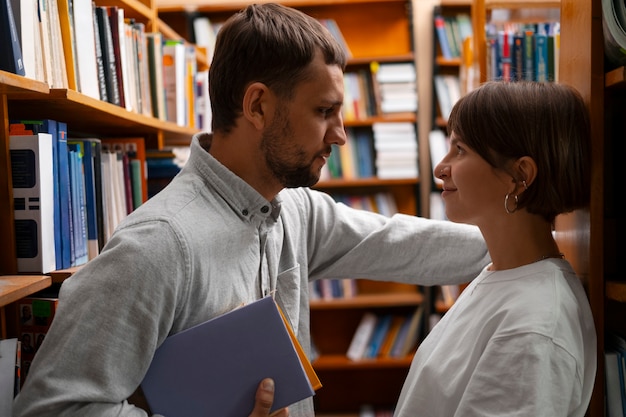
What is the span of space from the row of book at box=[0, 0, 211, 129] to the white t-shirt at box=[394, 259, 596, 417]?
3.26 feet

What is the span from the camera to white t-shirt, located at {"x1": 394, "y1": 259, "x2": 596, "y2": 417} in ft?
3.15

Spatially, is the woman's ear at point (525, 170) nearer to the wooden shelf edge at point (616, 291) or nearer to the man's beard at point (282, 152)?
the wooden shelf edge at point (616, 291)

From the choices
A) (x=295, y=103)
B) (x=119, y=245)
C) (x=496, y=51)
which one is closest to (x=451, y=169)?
(x=295, y=103)

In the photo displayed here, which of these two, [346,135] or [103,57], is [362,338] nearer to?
[346,135]

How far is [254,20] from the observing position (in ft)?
4.15

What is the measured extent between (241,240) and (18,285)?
0.44 meters

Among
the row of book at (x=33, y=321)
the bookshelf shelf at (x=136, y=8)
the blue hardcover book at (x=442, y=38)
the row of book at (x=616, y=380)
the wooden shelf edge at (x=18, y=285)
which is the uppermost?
the blue hardcover book at (x=442, y=38)

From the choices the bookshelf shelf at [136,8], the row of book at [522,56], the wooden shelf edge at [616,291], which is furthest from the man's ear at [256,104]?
the row of book at [522,56]

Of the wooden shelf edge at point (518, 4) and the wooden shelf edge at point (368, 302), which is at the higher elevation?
the wooden shelf edge at point (518, 4)

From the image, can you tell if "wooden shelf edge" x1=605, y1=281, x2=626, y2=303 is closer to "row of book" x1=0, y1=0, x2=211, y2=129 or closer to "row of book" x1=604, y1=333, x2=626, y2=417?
"row of book" x1=604, y1=333, x2=626, y2=417

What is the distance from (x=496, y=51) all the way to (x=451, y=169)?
4.71 feet

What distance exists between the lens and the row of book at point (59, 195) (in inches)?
53.4

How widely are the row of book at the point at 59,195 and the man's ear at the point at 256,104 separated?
1.55ft

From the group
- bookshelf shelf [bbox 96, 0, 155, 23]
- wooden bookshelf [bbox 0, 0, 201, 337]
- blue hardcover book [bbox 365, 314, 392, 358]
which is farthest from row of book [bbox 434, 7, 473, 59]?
wooden bookshelf [bbox 0, 0, 201, 337]
